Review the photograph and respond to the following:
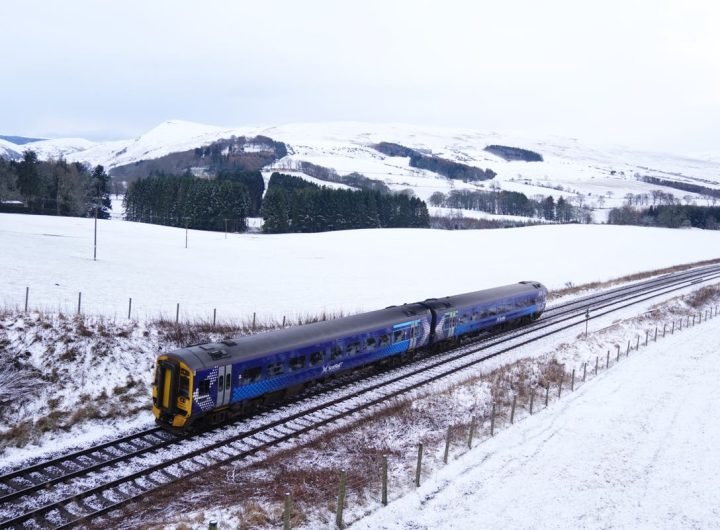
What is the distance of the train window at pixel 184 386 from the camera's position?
62.2 ft

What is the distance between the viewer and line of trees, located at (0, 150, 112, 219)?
96000mm

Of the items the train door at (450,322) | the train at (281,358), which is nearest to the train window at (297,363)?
the train at (281,358)

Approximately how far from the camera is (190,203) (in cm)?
11431

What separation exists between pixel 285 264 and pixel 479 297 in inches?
1426

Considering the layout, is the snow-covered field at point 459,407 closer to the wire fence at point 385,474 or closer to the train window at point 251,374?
the wire fence at point 385,474

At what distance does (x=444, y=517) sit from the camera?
14602 mm

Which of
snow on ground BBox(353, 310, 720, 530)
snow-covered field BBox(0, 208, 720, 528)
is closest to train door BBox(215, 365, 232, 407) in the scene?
snow-covered field BBox(0, 208, 720, 528)

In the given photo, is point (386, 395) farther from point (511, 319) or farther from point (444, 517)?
point (511, 319)

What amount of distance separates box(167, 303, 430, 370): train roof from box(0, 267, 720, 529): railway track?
2.53m

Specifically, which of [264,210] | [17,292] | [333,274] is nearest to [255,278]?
[333,274]

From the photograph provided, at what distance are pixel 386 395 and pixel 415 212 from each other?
401 feet

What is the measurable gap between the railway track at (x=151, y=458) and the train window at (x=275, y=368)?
164 cm

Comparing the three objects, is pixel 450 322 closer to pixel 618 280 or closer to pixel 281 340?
pixel 281 340

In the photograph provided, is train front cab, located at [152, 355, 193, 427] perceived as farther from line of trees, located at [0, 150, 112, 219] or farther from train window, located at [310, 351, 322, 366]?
line of trees, located at [0, 150, 112, 219]
